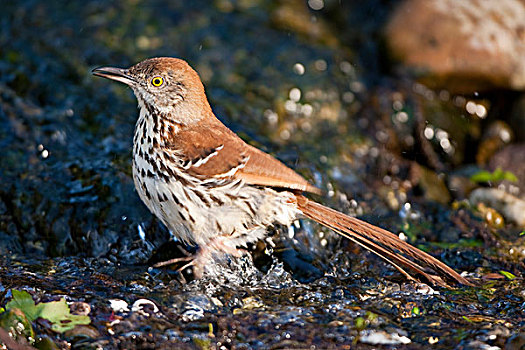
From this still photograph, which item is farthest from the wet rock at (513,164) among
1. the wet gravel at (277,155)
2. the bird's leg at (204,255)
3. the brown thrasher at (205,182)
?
the bird's leg at (204,255)

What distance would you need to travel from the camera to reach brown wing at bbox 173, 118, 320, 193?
470 centimetres

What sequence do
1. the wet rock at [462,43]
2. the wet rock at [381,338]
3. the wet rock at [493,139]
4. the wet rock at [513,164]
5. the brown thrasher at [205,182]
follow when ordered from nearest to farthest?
the wet rock at [381,338] → the brown thrasher at [205,182] → the wet rock at [513,164] → the wet rock at [462,43] → the wet rock at [493,139]

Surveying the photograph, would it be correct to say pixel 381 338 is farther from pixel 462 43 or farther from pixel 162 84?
pixel 462 43

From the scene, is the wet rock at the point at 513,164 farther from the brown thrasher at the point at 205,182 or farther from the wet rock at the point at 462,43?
the brown thrasher at the point at 205,182

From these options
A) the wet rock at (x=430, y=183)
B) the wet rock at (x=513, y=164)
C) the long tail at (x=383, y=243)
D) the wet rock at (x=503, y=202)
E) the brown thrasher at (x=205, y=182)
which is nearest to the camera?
the brown thrasher at (x=205, y=182)

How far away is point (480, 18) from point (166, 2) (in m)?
4.02

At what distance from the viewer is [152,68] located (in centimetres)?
485

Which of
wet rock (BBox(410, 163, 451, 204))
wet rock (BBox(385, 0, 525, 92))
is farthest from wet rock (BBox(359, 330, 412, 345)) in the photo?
wet rock (BBox(385, 0, 525, 92))

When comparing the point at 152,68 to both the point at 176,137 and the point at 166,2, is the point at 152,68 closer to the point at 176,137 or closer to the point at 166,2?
the point at 176,137

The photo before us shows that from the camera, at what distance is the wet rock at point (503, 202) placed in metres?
6.14

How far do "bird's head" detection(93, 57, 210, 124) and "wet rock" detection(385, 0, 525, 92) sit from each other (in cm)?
366

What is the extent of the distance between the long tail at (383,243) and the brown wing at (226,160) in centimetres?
25

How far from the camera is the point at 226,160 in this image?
479 centimetres

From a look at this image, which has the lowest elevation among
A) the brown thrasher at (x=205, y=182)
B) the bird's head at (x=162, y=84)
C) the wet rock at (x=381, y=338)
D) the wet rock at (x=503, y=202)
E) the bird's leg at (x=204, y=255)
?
the wet rock at (x=381, y=338)
